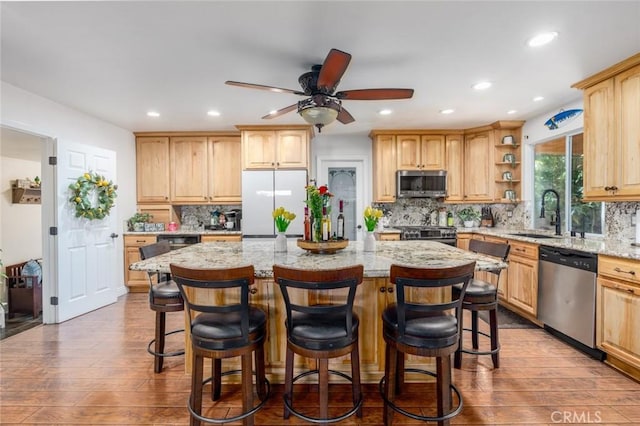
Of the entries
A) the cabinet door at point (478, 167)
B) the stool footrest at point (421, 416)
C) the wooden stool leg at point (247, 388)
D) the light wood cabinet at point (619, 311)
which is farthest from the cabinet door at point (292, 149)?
the light wood cabinet at point (619, 311)

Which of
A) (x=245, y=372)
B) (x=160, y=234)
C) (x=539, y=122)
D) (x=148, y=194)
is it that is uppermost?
(x=539, y=122)

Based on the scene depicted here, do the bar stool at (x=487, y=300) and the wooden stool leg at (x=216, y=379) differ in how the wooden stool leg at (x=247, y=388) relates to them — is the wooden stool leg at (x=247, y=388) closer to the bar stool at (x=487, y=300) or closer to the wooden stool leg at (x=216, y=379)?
the wooden stool leg at (x=216, y=379)

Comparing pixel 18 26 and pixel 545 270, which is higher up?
pixel 18 26

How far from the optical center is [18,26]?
202cm

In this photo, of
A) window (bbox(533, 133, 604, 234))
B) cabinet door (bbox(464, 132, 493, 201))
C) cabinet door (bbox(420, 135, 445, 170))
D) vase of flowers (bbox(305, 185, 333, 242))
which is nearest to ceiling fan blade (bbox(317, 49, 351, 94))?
vase of flowers (bbox(305, 185, 333, 242))

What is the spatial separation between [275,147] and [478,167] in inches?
125

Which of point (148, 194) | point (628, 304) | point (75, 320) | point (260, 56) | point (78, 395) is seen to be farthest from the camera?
point (148, 194)

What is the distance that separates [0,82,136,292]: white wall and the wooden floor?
1446 millimetres

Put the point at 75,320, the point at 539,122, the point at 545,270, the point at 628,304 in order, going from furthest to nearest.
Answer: the point at 539,122 < the point at 75,320 < the point at 545,270 < the point at 628,304

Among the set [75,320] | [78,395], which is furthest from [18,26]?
[75,320]

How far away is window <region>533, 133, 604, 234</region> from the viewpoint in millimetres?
3549

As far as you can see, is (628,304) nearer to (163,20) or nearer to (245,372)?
(245,372)

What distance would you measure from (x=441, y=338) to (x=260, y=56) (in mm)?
2365

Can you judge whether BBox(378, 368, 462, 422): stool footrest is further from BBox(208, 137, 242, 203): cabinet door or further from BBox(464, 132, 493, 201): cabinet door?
BBox(208, 137, 242, 203): cabinet door
